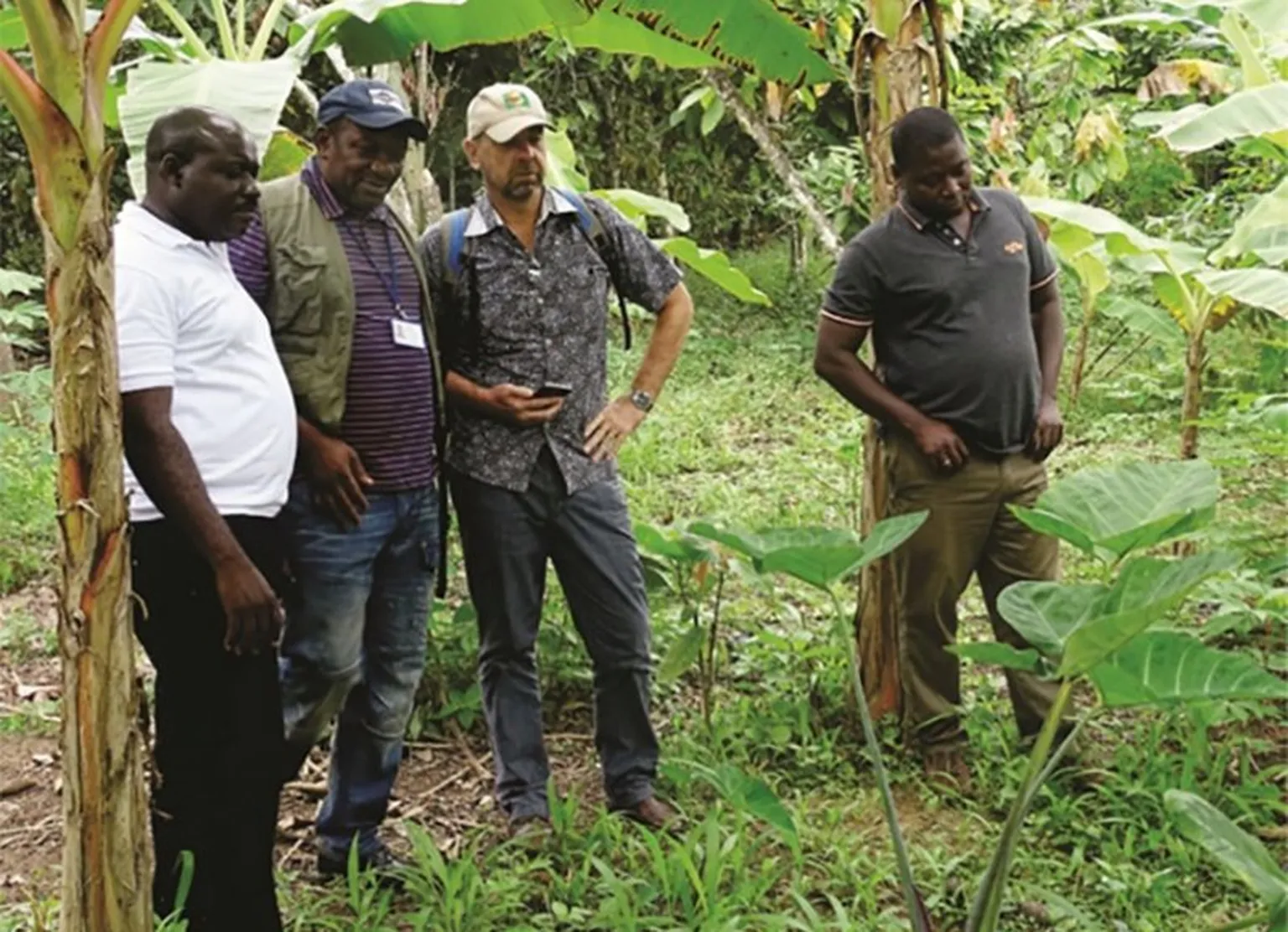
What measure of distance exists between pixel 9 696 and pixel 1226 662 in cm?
384

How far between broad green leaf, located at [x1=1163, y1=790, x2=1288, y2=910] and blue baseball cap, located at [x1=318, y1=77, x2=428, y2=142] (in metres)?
1.93

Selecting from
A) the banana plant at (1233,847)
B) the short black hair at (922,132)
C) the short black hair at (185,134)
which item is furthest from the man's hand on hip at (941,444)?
the short black hair at (185,134)

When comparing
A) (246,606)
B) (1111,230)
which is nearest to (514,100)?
(246,606)

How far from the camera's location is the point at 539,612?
3201 millimetres

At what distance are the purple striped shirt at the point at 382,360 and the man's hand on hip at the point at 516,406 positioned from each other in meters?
0.17

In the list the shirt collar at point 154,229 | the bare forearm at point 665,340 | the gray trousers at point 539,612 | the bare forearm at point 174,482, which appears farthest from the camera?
the bare forearm at point 665,340

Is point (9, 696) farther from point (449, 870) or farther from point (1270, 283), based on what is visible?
point (1270, 283)

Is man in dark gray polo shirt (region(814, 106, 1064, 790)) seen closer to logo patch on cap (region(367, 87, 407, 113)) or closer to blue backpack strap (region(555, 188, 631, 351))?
blue backpack strap (region(555, 188, 631, 351))

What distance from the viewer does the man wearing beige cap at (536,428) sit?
2.99 metres

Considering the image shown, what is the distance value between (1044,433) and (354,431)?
68.5 inches

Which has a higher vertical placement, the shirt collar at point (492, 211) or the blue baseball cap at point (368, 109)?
the blue baseball cap at point (368, 109)

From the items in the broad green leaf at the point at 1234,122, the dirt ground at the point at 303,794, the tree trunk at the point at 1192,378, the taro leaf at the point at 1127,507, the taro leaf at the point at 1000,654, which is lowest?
the dirt ground at the point at 303,794

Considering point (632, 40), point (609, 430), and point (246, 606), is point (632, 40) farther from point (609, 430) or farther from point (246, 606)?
point (246, 606)

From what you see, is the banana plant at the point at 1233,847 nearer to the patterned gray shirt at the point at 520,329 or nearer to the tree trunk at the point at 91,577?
the tree trunk at the point at 91,577
